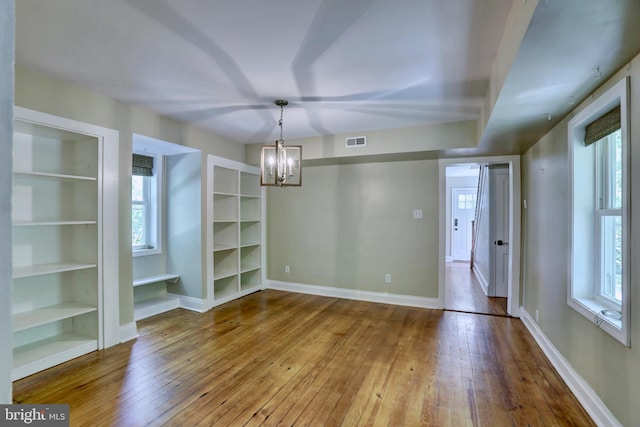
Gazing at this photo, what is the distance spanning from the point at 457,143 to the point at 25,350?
15.9ft

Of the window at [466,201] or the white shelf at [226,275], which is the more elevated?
the window at [466,201]

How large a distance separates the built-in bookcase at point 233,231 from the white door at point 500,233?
3920mm

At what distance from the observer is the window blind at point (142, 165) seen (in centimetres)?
410

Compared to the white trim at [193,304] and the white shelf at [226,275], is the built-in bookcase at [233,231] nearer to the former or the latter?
the white shelf at [226,275]

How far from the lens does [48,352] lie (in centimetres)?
265

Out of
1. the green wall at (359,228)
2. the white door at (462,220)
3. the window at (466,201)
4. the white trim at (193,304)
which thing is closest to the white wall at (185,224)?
the white trim at (193,304)

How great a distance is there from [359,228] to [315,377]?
103 inches

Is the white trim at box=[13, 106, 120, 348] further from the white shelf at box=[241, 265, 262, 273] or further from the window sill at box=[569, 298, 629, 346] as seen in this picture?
the window sill at box=[569, 298, 629, 346]

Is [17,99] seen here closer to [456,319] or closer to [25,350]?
[25,350]

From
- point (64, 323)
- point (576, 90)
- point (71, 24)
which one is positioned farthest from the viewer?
point (64, 323)

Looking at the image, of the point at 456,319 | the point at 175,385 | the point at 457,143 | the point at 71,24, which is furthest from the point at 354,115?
the point at 175,385

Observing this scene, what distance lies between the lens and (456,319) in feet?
12.7

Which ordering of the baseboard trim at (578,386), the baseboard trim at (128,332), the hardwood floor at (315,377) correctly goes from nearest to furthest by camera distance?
the baseboard trim at (578,386) < the hardwood floor at (315,377) < the baseboard trim at (128,332)

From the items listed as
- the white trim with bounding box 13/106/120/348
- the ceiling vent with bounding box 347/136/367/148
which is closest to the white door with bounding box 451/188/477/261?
the ceiling vent with bounding box 347/136/367/148
